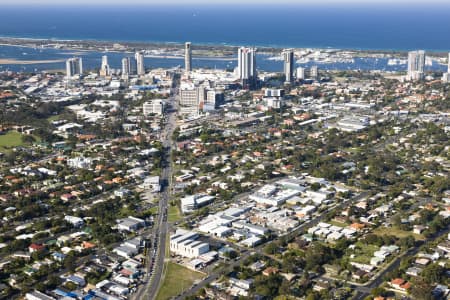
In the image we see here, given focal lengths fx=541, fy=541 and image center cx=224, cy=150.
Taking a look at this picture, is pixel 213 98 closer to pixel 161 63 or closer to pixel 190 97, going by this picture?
pixel 190 97

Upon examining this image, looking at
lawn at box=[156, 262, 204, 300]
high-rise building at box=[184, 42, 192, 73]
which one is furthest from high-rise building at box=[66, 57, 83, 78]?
lawn at box=[156, 262, 204, 300]

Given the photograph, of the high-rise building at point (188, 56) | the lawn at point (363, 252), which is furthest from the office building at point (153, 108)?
the lawn at point (363, 252)

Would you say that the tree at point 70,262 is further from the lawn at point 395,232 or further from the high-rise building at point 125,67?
the high-rise building at point 125,67

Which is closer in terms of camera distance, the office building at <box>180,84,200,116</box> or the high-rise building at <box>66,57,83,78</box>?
the office building at <box>180,84,200,116</box>

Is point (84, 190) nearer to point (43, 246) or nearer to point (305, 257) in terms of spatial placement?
point (43, 246)

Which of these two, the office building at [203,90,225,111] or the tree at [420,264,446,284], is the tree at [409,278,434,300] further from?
the office building at [203,90,225,111]

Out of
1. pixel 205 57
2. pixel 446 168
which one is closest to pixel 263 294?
pixel 446 168
